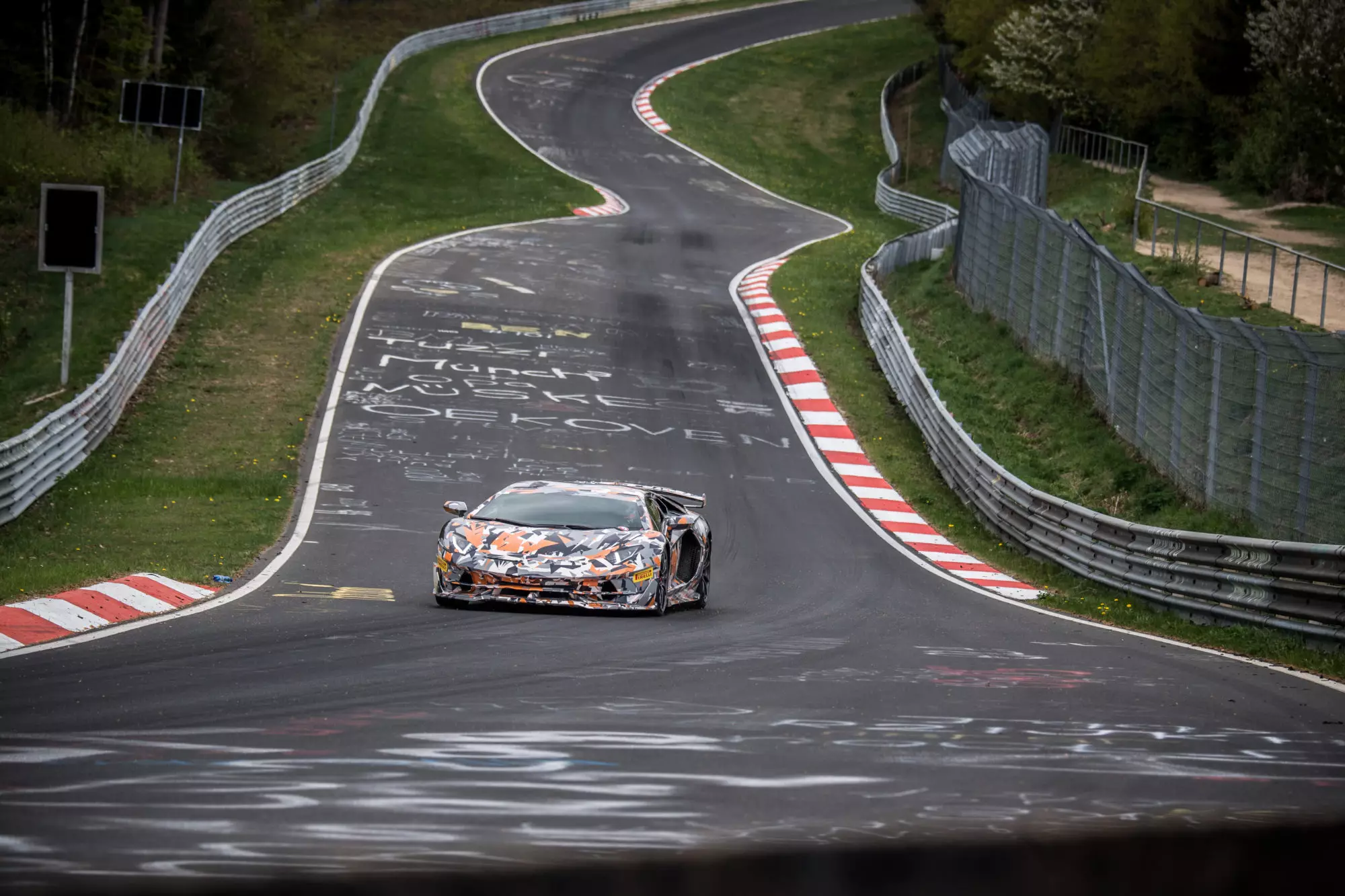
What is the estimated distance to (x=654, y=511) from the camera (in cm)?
1520

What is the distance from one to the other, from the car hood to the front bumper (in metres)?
0.06

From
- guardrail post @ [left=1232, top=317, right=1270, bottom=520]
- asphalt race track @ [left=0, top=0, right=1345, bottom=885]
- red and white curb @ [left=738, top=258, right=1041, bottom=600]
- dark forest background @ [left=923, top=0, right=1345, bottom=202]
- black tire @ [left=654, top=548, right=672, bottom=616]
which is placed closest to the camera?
asphalt race track @ [left=0, top=0, right=1345, bottom=885]

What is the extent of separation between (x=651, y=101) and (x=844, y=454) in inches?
1808

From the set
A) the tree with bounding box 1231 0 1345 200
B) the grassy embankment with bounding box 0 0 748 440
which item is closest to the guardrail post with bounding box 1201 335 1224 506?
the grassy embankment with bounding box 0 0 748 440

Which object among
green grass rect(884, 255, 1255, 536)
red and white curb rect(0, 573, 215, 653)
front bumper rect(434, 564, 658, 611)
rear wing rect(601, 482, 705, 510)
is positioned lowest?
red and white curb rect(0, 573, 215, 653)

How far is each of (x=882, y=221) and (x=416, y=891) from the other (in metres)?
51.1

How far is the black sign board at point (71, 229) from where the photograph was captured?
2173 centimetres

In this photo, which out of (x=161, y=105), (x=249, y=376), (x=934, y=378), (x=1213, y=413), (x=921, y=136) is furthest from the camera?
(x=921, y=136)

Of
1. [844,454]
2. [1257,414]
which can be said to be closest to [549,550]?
[1257,414]

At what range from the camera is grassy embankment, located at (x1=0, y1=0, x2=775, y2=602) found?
17.1 m

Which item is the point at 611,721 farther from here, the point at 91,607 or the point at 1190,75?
the point at 1190,75

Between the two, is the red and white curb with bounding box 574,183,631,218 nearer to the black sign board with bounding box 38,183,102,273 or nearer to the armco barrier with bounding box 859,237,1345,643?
the armco barrier with bounding box 859,237,1345,643

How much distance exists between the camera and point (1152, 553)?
54.0 feet

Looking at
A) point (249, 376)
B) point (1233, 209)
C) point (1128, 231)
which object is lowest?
point (249, 376)
